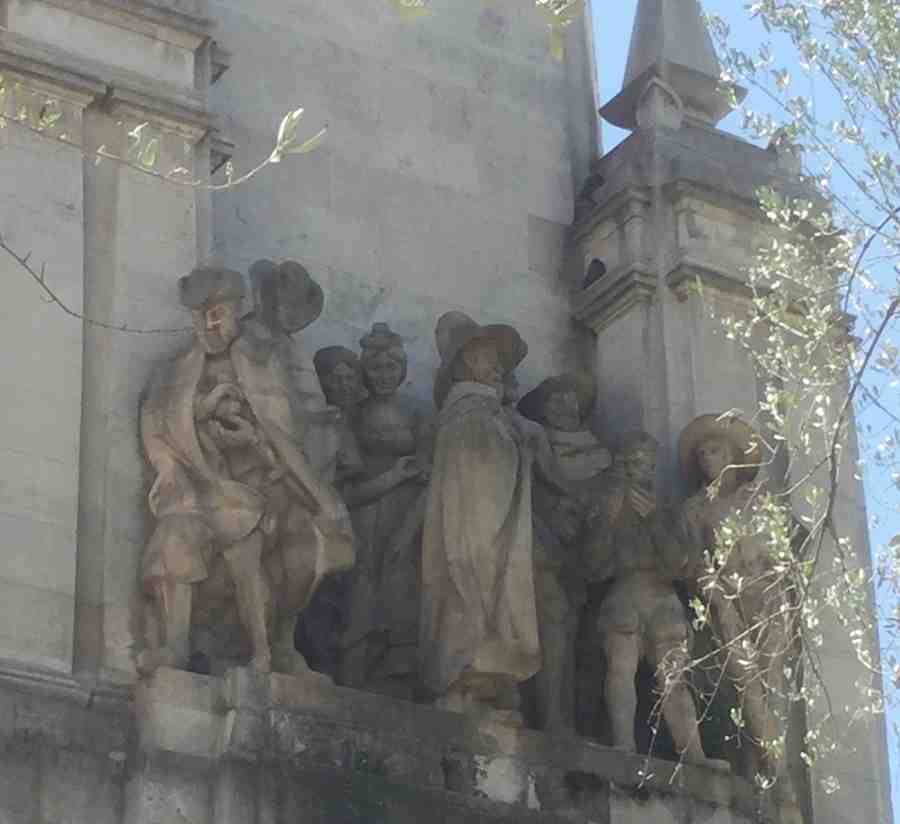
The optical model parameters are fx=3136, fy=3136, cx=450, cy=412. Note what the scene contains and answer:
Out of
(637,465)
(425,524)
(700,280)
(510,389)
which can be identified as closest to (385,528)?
(425,524)

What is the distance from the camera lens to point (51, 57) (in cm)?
1575

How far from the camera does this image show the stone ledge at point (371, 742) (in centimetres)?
1433

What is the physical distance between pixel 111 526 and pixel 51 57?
8.25ft

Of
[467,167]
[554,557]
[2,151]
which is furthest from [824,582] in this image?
[2,151]

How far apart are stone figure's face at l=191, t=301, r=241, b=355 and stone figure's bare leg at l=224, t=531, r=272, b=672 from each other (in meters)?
0.99

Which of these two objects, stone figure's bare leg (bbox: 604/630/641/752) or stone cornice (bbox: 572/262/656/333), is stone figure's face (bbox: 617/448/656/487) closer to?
stone figure's bare leg (bbox: 604/630/641/752)

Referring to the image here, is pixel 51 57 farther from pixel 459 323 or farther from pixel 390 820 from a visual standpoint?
pixel 390 820

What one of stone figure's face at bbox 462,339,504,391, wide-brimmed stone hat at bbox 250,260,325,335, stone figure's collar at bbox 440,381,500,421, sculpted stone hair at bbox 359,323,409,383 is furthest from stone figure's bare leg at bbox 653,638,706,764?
wide-brimmed stone hat at bbox 250,260,325,335

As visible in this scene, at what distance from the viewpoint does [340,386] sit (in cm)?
1622

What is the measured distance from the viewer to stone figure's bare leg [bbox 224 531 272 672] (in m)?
14.8

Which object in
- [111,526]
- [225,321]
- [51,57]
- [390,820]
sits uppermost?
[51,57]

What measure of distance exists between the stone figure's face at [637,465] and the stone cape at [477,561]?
891 millimetres

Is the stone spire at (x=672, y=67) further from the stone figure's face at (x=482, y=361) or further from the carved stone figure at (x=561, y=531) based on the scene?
the stone figure's face at (x=482, y=361)

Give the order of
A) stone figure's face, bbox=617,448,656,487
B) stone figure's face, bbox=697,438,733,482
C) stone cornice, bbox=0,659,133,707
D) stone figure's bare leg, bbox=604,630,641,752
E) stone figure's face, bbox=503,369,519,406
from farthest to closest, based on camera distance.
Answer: stone figure's face, bbox=697,438,733,482 → stone figure's face, bbox=503,369,519,406 → stone figure's face, bbox=617,448,656,487 → stone figure's bare leg, bbox=604,630,641,752 → stone cornice, bbox=0,659,133,707
